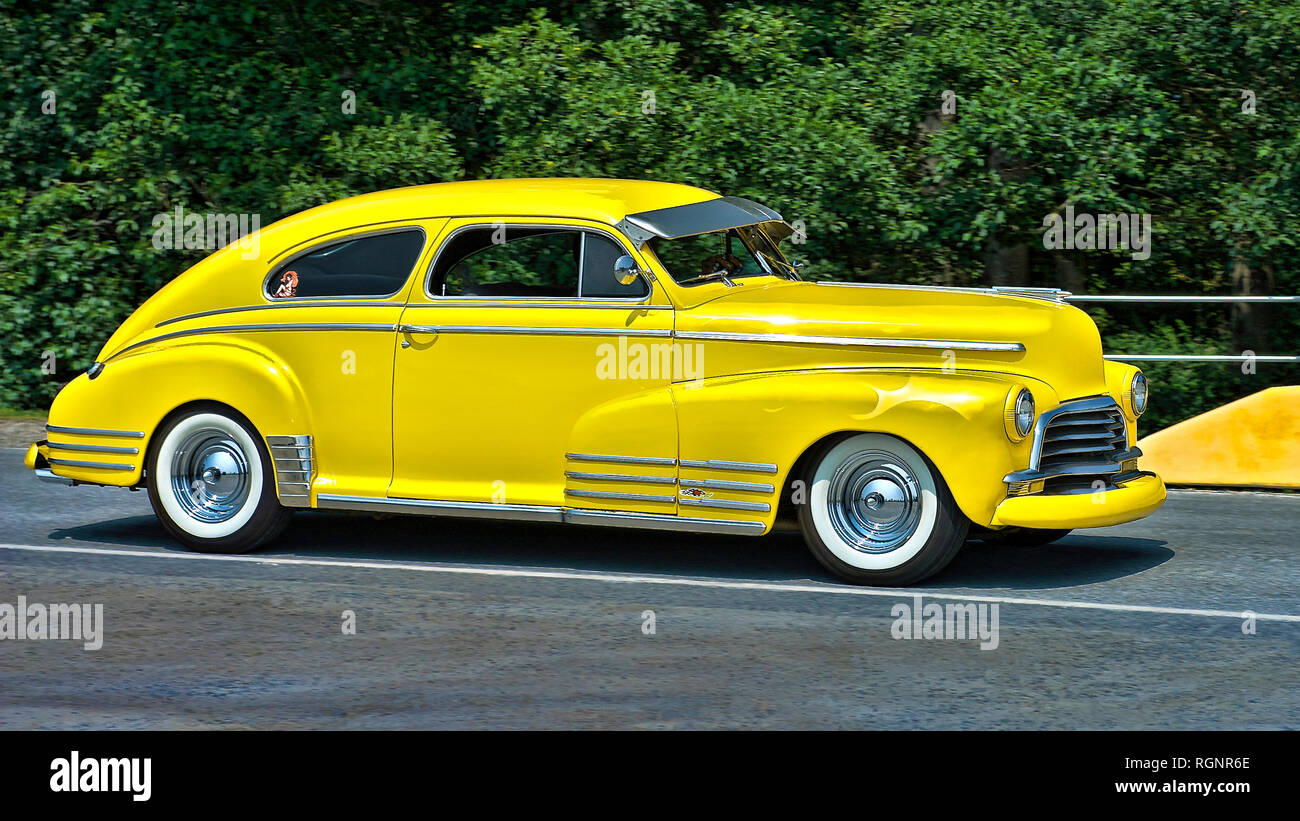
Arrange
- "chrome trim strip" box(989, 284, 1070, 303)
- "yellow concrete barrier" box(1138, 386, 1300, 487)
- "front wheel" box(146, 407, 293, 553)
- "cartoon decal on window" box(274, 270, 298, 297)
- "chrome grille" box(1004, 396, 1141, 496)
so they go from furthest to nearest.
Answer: "yellow concrete barrier" box(1138, 386, 1300, 487)
"cartoon decal on window" box(274, 270, 298, 297)
"front wheel" box(146, 407, 293, 553)
"chrome trim strip" box(989, 284, 1070, 303)
"chrome grille" box(1004, 396, 1141, 496)

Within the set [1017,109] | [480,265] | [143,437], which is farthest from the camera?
[1017,109]

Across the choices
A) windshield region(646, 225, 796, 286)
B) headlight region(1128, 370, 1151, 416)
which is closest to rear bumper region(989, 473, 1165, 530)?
headlight region(1128, 370, 1151, 416)

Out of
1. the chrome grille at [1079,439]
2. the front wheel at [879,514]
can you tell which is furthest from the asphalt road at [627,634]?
the chrome grille at [1079,439]

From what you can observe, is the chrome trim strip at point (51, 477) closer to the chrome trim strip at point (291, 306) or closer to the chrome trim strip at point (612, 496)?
the chrome trim strip at point (291, 306)

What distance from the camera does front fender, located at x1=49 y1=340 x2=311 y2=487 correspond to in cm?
856

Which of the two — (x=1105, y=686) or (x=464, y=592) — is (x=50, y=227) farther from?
(x=1105, y=686)

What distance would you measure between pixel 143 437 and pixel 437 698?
11.7 feet

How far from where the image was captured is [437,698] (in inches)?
234

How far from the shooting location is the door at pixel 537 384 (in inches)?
315

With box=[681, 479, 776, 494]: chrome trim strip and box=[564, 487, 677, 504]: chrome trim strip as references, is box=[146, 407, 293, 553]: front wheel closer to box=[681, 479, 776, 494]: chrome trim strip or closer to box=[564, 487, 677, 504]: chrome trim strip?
box=[564, 487, 677, 504]: chrome trim strip

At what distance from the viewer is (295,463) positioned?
8.55 metres

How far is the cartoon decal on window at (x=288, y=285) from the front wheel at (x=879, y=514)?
2935mm

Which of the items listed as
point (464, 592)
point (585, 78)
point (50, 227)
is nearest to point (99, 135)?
point (50, 227)

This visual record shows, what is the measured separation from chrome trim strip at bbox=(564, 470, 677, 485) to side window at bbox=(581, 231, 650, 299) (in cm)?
88
